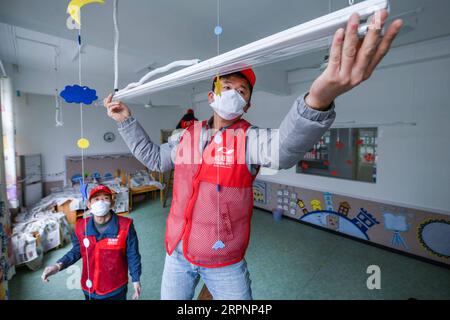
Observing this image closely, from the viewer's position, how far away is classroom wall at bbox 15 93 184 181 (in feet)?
12.2

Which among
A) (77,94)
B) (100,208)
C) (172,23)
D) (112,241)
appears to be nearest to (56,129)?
(172,23)

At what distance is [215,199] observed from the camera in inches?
28.5

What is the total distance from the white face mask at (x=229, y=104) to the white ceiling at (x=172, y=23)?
111 centimetres

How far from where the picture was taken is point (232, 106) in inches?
27.8

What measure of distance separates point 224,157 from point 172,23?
1479 mm

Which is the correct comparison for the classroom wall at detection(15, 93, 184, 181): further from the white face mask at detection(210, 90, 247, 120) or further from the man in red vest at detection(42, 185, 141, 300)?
the white face mask at detection(210, 90, 247, 120)

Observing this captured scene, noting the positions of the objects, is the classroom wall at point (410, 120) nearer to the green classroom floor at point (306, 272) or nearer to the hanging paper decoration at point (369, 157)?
the hanging paper decoration at point (369, 157)

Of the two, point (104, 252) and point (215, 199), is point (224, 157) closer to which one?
point (215, 199)

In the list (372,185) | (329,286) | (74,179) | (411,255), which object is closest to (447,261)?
(411,255)

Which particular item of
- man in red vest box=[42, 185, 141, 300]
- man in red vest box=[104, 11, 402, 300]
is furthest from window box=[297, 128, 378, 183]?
man in red vest box=[42, 185, 141, 300]

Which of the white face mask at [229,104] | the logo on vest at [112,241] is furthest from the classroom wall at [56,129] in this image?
the white face mask at [229,104]

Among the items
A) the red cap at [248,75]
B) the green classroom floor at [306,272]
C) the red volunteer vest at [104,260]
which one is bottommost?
the green classroom floor at [306,272]

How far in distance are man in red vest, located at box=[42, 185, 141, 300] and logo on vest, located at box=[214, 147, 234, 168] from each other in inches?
32.4

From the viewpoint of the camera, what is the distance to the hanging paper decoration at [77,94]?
0.70 m
